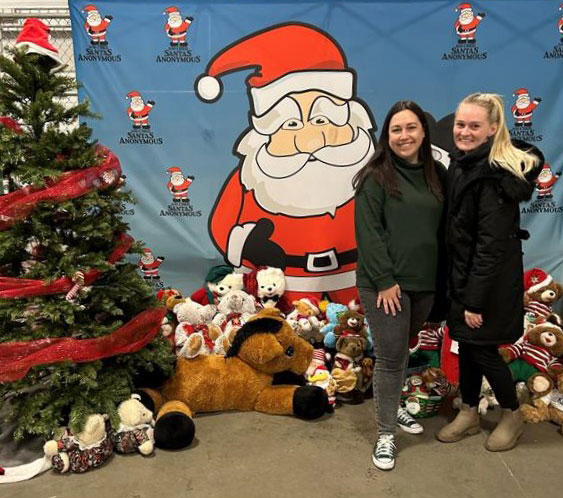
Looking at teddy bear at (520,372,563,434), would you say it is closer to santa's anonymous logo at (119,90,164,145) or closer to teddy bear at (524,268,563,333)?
teddy bear at (524,268,563,333)

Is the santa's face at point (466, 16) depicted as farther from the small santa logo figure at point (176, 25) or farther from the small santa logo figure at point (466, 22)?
the small santa logo figure at point (176, 25)

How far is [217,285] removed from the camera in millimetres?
Answer: 2809

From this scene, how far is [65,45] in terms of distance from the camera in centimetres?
299

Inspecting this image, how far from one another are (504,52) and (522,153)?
1257 mm

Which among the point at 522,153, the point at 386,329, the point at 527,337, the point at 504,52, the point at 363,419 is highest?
the point at 504,52

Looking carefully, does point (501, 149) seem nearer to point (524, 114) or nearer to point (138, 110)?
point (524, 114)

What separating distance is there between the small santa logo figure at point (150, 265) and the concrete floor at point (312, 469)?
104 cm

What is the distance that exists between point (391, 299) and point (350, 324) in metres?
0.72

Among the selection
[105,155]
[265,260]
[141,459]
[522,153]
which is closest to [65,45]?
[105,155]

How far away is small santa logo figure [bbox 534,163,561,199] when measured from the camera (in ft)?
9.61

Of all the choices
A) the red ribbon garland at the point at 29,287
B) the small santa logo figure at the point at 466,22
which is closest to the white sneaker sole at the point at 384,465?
the red ribbon garland at the point at 29,287

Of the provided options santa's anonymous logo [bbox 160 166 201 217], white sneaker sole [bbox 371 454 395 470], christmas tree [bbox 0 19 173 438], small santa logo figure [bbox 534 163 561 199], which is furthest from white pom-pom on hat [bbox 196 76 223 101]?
white sneaker sole [bbox 371 454 395 470]

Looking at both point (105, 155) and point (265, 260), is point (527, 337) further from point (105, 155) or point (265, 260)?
point (105, 155)

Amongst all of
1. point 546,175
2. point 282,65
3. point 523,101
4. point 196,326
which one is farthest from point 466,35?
point 196,326
